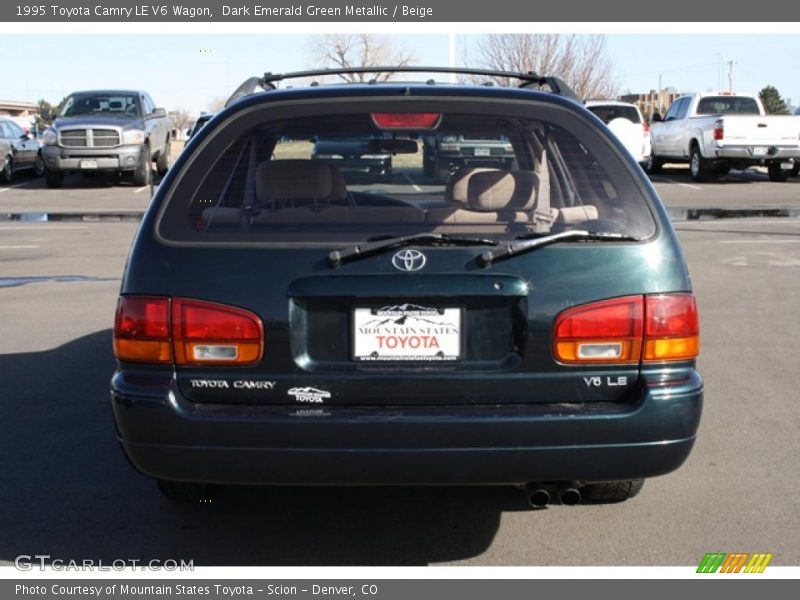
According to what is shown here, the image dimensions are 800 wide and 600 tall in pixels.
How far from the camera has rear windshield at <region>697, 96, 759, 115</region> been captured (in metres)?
24.6

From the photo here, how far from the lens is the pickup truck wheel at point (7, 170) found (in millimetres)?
24422

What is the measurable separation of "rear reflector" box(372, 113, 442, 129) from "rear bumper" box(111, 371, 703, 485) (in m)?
1.09

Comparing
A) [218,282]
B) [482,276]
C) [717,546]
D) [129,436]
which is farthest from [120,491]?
[717,546]

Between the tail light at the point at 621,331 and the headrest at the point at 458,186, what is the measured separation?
0.69 metres

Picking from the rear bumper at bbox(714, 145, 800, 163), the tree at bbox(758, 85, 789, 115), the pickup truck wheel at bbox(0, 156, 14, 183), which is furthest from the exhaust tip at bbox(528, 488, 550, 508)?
the tree at bbox(758, 85, 789, 115)

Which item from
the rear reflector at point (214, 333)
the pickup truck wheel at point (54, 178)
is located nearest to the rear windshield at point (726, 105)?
the pickup truck wheel at point (54, 178)

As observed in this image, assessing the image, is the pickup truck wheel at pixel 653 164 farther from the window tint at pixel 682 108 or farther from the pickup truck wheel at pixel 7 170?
the pickup truck wheel at pixel 7 170

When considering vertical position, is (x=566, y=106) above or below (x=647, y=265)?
above

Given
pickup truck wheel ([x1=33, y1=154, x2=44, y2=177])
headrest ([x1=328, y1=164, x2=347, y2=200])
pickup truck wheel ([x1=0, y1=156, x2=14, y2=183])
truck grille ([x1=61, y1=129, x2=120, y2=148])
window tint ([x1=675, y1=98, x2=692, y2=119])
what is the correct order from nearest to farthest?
headrest ([x1=328, y1=164, x2=347, y2=200]) → truck grille ([x1=61, y1=129, x2=120, y2=148]) → pickup truck wheel ([x1=0, y1=156, x2=14, y2=183]) → window tint ([x1=675, y1=98, x2=692, y2=119]) → pickup truck wheel ([x1=33, y1=154, x2=44, y2=177])

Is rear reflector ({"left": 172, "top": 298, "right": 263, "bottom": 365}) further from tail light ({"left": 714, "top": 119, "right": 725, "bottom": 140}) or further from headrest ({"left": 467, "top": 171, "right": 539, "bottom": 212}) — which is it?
tail light ({"left": 714, "top": 119, "right": 725, "bottom": 140})
